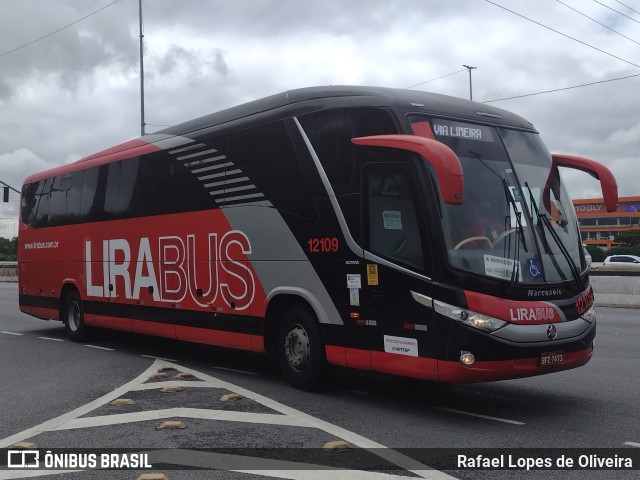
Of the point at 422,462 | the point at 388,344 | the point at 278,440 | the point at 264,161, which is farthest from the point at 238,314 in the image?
the point at 422,462

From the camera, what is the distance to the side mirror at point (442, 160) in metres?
6.68

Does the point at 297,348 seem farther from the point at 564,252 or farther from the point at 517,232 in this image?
the point at 564,252

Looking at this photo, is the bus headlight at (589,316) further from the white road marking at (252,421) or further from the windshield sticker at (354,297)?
the white road marking at (252,421)

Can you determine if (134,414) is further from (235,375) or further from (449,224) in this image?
(449,224)

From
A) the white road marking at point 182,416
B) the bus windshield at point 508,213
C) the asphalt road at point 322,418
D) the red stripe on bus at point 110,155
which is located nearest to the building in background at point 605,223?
the red stripe on bus at point 110,155

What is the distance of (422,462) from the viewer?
235 inches

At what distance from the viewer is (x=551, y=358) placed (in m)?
A: 7.48

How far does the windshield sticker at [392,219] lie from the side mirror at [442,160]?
0.70m

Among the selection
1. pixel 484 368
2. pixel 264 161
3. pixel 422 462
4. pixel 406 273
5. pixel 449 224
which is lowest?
pixel 422 462

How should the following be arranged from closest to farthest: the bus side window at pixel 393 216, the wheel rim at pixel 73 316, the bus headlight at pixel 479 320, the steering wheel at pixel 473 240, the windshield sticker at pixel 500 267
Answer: the bus headlight at pixel 479 320
the windshield sticker at pixel 500 267
the steering wheel at pixel 473 240
the bus side window at pixel 393 216
the wheel rim at pixel 73 316

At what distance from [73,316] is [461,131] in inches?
383

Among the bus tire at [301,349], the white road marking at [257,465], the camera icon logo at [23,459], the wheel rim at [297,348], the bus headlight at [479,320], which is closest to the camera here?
the white road marking at [257,465]

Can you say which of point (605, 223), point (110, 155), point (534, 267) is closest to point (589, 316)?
point (534, 267)

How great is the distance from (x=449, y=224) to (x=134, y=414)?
377 centimetres
